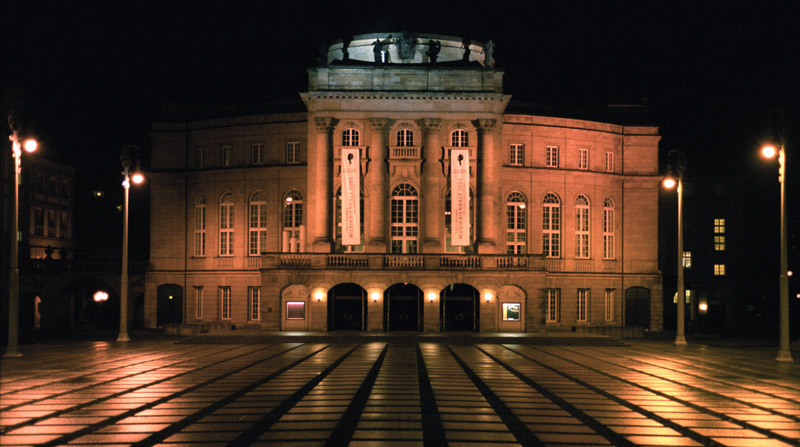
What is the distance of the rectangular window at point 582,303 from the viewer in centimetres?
7794

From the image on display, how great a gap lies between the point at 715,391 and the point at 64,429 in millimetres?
17815

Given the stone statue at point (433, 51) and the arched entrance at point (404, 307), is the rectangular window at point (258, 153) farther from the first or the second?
the arched entrance at point (404, 307)

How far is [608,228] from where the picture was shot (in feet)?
262

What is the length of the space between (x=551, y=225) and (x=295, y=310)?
2321cm

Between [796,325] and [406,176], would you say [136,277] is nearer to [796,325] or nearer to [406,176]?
[406,176]

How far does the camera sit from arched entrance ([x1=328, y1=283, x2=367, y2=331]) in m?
67.0

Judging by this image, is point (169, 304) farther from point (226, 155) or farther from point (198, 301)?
point (226, 155)

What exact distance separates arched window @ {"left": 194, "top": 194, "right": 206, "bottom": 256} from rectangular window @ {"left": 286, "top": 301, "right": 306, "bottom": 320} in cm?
1487

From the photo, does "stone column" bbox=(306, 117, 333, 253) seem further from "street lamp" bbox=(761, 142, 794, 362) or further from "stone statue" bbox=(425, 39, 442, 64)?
"street lamp" bbox=(761, 142, 794, 362)

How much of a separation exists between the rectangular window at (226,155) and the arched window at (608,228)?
3130cm

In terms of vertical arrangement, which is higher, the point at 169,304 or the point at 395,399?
the point at 395,399

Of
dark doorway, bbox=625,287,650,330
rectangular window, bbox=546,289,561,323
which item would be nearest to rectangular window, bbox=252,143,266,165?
rectangular window, bbox=546,289,561,323

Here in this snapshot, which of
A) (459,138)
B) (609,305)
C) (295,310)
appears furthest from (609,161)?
(295,310)

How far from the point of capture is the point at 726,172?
89312mm
